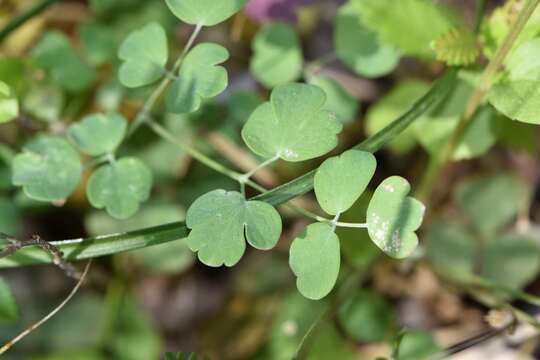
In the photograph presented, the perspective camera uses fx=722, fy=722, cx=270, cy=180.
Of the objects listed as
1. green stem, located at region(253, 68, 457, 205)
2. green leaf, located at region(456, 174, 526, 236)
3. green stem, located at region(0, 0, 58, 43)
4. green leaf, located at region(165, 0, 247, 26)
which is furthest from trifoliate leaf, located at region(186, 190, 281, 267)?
green leaf, located at region(456, 174, 526, 236)

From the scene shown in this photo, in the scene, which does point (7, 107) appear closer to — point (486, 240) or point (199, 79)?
point (199, 79)

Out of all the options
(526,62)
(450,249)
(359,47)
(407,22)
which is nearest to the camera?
(526,62)

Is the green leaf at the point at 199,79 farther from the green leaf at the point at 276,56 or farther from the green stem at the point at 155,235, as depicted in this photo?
the green leaf at the point at 276,56

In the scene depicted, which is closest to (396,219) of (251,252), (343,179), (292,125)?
(343,179)

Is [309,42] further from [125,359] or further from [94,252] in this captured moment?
[94,252]

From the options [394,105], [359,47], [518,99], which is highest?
[518,99]

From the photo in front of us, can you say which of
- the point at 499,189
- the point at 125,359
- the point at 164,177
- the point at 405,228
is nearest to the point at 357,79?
the point at 499,189

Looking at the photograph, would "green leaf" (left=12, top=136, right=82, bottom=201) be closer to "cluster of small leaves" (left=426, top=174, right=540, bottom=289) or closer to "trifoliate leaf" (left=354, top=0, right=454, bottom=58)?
"trifoliate leaf" (left=354, top=0, right=454, bottom=58)
